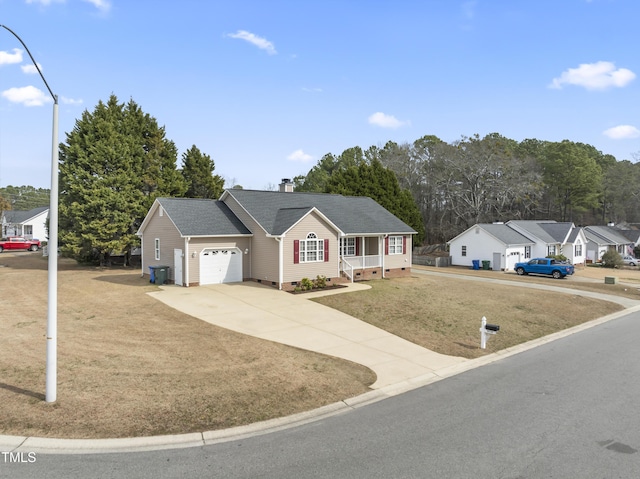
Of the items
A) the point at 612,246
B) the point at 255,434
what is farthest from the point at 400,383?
the point at 612,246

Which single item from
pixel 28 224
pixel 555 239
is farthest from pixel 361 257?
pixel 28 224

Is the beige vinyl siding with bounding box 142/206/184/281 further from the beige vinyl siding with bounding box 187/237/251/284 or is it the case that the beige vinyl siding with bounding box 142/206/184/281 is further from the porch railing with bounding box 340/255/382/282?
the porch railing with bounding box 340/255/382/282

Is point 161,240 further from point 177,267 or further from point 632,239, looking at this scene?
point 632,239

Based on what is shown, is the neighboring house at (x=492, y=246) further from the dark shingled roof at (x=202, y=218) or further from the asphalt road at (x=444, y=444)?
the asphalt road at (x=444, y=444)

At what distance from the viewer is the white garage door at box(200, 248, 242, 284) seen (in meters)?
24.9

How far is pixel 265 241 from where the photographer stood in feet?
82.3

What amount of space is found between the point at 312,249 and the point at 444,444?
18.6 metres

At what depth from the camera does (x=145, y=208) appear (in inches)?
1324

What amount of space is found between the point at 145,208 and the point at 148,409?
28086mm

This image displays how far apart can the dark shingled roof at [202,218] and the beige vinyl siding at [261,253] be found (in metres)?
→ 0.51

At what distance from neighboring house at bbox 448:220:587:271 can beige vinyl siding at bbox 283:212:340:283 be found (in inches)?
954

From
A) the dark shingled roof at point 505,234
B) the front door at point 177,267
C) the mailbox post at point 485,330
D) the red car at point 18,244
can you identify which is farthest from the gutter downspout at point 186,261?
the red car at point 18,244

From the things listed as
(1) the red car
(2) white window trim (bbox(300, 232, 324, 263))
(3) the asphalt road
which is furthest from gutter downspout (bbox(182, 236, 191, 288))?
(1) the red car

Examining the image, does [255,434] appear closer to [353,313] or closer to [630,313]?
[353,313]
